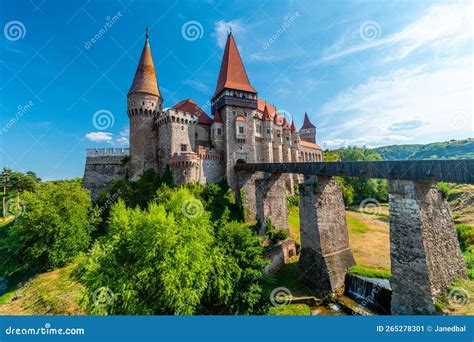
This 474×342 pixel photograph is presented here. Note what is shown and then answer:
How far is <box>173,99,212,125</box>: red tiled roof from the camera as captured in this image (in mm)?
30016

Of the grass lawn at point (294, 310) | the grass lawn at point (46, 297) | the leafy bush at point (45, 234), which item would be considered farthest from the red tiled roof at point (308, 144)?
the grass lawn at point (46, 297)

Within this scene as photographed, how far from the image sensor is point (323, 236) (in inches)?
655

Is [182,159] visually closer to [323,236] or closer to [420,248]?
[323,236]

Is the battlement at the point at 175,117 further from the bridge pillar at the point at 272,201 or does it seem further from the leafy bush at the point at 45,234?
the leafy bush at the point at 45,234

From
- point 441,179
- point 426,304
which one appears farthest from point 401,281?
point 441,179

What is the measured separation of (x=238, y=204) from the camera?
27.9 m

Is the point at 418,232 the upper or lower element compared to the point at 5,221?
upper

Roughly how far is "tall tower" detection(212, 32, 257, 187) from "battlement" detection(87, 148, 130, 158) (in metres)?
13.7
